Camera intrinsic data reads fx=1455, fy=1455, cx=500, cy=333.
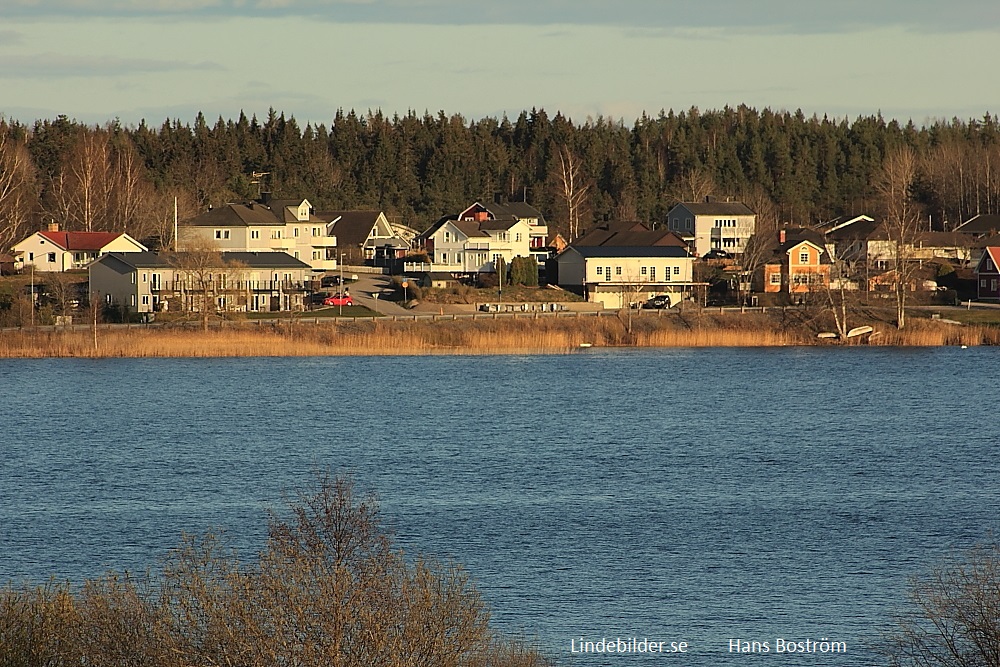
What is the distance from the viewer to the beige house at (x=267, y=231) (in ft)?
277

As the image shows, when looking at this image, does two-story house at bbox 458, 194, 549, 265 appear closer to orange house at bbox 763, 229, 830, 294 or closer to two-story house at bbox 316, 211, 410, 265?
two-story house at bbox 316, 211, 410, 265

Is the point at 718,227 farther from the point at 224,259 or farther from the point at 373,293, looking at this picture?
the point at 224,259

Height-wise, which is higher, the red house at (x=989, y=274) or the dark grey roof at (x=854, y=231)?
the dark grey roof at (x=854, y=231)

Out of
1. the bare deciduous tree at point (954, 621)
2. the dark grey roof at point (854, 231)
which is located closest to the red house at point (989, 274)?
the dark grey roof at point (854, 231)

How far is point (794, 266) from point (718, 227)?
14.8 meters

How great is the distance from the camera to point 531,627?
19578mm

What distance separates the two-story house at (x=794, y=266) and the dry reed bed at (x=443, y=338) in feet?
45.4

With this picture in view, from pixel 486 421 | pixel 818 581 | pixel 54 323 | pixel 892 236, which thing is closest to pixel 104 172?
pixel 54 323

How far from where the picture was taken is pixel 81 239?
80250 mm

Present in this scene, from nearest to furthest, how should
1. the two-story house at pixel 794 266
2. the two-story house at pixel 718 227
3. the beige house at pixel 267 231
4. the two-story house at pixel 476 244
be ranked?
the two-story house at pixel 794 266 < the two-story house at pixel 476 244 < the beige house at pixel 267 231 < the two-story house at pixel 718 227

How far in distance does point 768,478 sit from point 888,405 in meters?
16.1

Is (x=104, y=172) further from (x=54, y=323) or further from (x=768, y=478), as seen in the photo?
(x=768, y=478)

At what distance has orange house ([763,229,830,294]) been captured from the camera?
79.2 m

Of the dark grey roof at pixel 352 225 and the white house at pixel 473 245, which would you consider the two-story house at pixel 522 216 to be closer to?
the white house at pixel 473 245
